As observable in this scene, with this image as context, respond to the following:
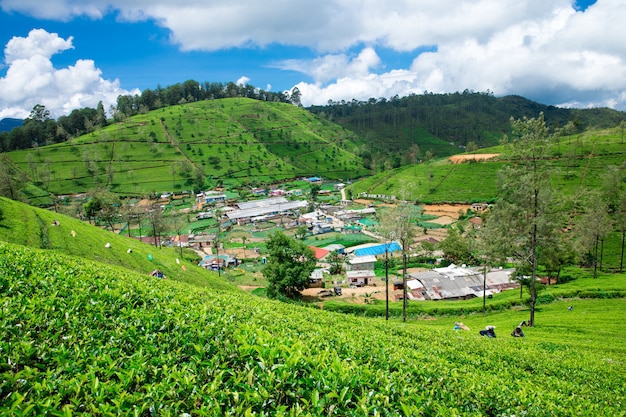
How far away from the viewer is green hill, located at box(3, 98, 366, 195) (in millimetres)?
106812

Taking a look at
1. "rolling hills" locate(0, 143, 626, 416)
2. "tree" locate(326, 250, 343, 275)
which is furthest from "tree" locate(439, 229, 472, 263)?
"rolling hills" locate(0, 143, 626, 416)

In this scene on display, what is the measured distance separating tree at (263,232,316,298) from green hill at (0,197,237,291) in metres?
9.60

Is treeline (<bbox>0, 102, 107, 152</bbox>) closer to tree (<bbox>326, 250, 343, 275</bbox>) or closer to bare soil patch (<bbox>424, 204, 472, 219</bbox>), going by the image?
tree (<bbox>326, 250, 343, 275</bbox>)

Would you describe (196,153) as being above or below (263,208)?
above

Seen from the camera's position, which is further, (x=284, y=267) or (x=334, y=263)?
(x=334, y=263)

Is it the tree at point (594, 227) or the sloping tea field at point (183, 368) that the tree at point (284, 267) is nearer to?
the sloping tea field at point (183, 368)

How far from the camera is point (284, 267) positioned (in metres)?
37.1

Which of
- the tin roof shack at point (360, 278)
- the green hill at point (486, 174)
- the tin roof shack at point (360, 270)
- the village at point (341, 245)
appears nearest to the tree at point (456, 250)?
the village at point (341, 245)

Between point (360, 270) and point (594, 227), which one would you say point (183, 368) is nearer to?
point (360, 270)

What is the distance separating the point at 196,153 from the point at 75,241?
378 ft

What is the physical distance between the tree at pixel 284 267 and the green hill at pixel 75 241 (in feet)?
31.5

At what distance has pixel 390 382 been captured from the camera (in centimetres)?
493

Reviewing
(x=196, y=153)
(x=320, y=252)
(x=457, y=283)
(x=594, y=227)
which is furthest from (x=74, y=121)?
(x=594, y=227)

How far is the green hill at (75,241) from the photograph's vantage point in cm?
2175
